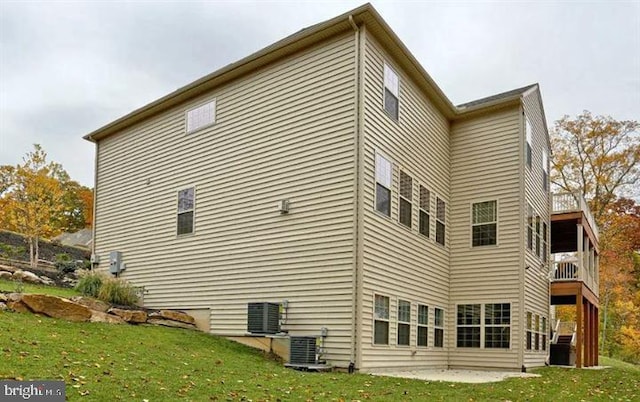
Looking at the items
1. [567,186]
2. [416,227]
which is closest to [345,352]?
[416,227]

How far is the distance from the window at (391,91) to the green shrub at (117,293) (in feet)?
24.4

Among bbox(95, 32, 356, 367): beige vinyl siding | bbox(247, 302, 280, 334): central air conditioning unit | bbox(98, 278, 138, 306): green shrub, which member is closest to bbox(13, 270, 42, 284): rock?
bbox(95, 32, 356, 367): beige vinyl siding

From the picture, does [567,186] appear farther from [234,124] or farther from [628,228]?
[234,124]

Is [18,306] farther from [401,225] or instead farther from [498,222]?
[498,222]

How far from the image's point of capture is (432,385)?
8.83 meters

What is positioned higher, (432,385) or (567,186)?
(567,186)

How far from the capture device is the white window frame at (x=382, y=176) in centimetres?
1104

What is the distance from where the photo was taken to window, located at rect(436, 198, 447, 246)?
14312 mm

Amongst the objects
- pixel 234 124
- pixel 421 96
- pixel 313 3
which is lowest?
pixel 234 124

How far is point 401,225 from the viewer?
12133 millimetres

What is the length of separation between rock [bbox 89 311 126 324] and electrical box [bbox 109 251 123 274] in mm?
4481

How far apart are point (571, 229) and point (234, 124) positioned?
12.0m

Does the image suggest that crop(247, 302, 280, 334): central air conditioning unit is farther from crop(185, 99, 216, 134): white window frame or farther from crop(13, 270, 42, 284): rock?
crop(13, 270, 42, 284): rock

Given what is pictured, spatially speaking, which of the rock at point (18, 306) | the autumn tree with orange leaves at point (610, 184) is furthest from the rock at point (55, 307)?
the autumn tree with orange leaves at point (610, 184)
